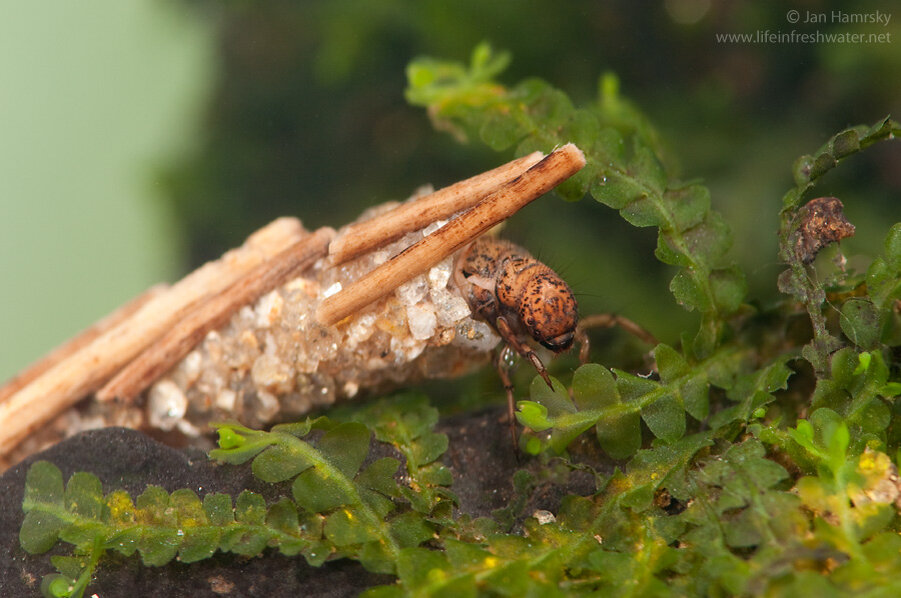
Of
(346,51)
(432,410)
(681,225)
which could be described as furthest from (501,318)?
(346,51)

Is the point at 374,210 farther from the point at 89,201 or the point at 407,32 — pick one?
the point at 89,201

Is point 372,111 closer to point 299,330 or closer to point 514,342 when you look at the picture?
point 299,330

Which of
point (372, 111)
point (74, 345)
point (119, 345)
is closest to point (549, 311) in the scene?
point (119, 345)

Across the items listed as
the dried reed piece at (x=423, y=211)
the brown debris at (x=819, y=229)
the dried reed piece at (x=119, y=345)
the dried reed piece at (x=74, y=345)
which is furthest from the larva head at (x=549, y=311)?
the dried reed piece at (x=74, y=345)

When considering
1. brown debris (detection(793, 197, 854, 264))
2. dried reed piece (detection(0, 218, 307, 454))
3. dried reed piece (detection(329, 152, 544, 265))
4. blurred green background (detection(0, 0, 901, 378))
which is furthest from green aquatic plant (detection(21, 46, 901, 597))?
dried reed piece (detection(0, 218, 307, 454))

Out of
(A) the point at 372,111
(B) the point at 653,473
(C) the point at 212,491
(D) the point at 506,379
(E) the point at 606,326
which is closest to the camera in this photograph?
(B) the point at 653,473

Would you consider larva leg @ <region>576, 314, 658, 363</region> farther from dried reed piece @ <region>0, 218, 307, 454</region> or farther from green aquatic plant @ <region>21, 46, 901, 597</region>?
dried reed piece @ <region>0, 218, 307, 454</region>
